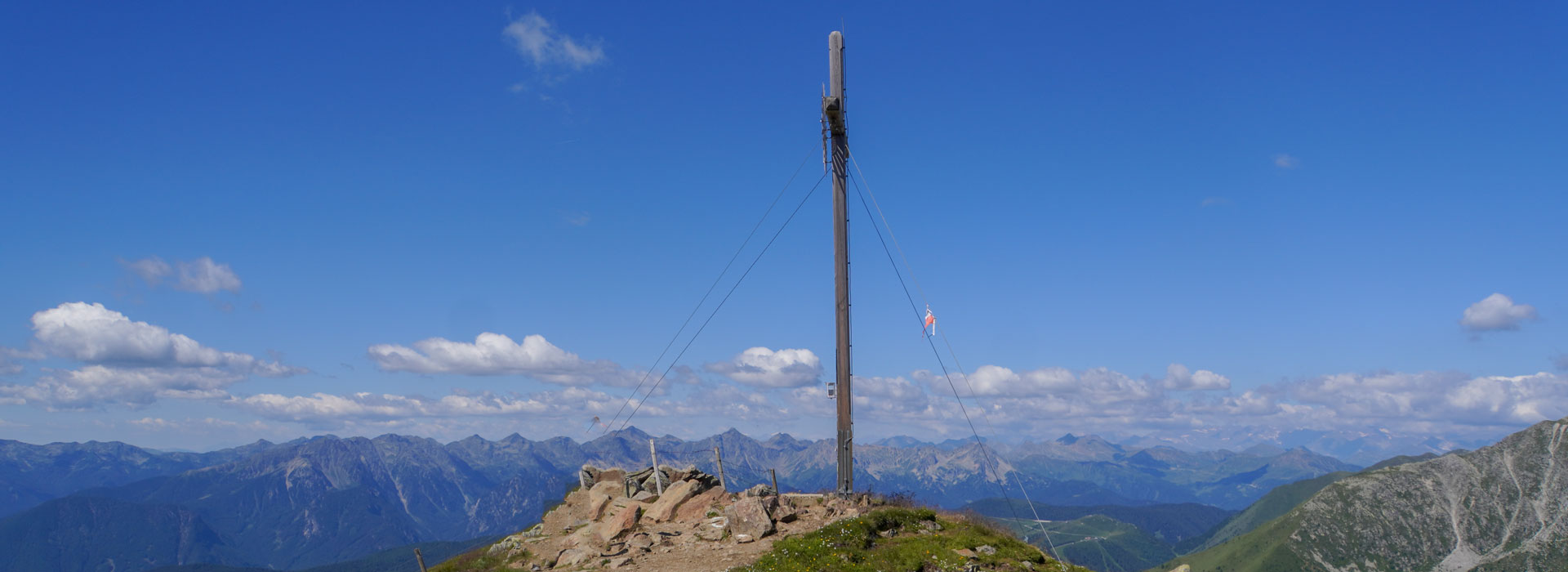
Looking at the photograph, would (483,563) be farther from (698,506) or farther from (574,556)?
(698,506)

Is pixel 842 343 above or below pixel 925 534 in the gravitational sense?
above

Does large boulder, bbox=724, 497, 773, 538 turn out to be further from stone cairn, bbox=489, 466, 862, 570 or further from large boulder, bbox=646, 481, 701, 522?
large boulder, bbox=646, 481, 701, 522

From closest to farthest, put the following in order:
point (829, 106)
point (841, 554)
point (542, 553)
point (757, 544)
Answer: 1. point (841, 554)
2. point (757, 544)
3. point (542, 553)
4. point (829, 106)

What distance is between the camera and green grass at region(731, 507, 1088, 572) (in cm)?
2119

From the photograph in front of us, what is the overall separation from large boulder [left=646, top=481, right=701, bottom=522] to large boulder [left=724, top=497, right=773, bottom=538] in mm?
2907

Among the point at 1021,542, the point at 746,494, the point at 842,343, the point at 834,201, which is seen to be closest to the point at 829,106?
the point at 834,201

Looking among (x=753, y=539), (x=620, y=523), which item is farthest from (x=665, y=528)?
(x=753, y=539)

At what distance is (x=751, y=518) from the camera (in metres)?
24.8

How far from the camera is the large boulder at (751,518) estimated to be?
958 inches

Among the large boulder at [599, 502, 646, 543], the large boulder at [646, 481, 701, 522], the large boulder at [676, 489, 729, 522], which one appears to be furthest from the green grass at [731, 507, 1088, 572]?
the large boulder at [599, 502, 646, 543]

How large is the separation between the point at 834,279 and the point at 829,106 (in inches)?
243

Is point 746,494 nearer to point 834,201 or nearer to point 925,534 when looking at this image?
point 925,534

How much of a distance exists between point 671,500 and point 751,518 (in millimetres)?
4646

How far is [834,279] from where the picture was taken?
29.0m
